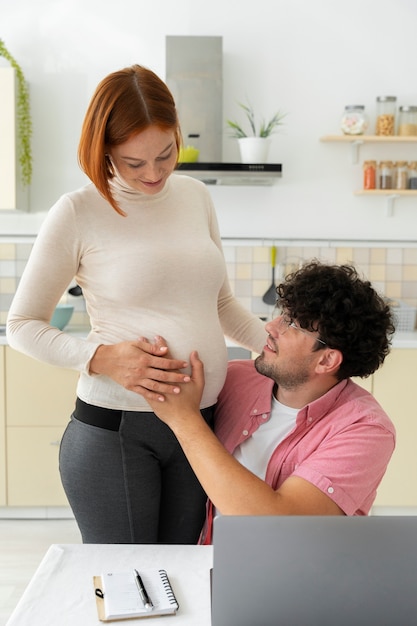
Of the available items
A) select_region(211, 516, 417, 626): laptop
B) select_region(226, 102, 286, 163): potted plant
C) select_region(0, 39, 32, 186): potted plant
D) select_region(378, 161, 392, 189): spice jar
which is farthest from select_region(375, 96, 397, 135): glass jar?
select_region(211, 516, 417, 626): laptop

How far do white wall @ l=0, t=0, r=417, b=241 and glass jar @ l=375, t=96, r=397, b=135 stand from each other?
12 centimetres

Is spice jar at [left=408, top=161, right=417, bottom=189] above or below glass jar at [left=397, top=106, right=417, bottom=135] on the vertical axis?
below

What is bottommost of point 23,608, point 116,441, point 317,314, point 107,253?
point 23,608

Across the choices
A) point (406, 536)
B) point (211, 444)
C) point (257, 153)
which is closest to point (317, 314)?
point (211, 444)

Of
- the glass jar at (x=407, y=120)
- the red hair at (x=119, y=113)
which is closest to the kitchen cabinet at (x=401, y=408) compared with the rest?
the glass jar at (x=407, y=120)

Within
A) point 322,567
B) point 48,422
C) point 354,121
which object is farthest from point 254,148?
point 322,567

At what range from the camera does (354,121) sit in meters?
3.76

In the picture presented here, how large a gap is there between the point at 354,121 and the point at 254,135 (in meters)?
0.49

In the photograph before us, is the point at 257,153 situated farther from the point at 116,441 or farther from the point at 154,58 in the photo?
the point at 116,441

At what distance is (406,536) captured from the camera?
0.94 m

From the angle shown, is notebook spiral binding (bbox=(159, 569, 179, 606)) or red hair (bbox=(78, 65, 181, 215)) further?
red hair (bbox=(78, 65, 181, 215))

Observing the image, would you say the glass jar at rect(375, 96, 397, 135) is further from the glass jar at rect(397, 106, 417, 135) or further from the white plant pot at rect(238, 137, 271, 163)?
the white plant pot at rect(238, 137, 271, 163)

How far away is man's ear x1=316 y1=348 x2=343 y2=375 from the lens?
1.52m

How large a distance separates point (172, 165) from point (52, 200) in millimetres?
2484
